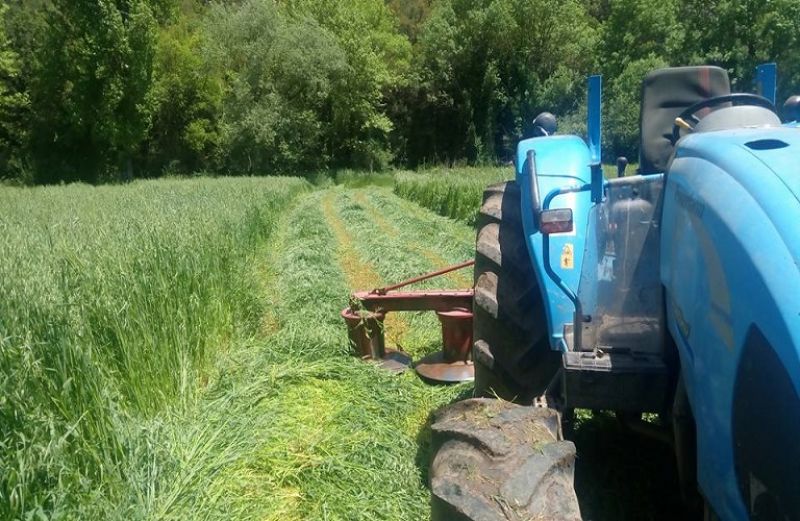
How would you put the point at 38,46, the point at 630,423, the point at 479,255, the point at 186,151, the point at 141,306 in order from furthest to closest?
the point at 186,151 < the point at 38,46 < the point at 141,306 < the point at 479,255 < the point at 630,423

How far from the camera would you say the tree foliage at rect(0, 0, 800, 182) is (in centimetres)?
3384

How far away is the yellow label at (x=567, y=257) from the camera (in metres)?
3.11

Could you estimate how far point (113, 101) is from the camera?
3422 centimetres

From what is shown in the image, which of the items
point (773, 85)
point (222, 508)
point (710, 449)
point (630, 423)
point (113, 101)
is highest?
point (113, 101)

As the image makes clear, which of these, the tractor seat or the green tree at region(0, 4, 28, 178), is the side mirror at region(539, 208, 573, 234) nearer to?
the tractor seat

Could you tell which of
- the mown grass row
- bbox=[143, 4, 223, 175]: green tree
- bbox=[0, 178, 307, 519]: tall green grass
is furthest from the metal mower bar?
bbox=[143, 4, 223, 175]: green tree

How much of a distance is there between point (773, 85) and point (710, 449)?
2.63 m

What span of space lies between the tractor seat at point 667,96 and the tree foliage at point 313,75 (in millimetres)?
26116

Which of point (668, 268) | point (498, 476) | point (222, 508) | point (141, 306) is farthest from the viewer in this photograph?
point (141, 306)

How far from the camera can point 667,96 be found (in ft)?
13.4

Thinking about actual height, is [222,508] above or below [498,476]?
below

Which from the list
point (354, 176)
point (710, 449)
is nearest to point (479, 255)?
point (710, 449)

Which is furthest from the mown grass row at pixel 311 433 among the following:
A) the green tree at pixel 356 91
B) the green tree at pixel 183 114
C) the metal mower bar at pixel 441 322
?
the green tree at pixel 183 114

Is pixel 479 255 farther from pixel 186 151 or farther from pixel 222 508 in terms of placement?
pixel 186 151
